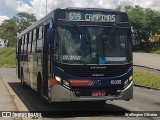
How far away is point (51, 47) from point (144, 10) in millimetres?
65954

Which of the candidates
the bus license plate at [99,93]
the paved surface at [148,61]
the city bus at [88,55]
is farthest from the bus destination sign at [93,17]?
the paved surface at [148,61]

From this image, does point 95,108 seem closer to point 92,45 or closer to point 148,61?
point 92,45

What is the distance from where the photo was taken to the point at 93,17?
12.3 meters

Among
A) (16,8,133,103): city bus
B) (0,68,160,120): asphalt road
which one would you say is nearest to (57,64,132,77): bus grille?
(16,8,133,103): city bus

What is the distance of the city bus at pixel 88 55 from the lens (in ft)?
38.5

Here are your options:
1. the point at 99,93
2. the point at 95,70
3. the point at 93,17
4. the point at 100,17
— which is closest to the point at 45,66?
the point at 95,70

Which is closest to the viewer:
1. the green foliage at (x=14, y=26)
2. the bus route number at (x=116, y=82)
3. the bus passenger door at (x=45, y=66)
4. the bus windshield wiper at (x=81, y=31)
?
the bus windshield wiper at (x=81, y=31)

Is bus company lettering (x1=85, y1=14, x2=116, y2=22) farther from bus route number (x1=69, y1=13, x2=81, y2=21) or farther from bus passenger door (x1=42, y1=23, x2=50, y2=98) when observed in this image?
bus passenger door (x1=42, y1=23, x2=50, y2=98)

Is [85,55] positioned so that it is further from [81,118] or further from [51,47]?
[81,118]

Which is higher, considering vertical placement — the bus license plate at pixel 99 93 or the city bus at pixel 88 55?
the city bus at pixel 88 55

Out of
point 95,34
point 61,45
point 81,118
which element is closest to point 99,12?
point 95,34

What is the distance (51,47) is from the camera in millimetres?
11969

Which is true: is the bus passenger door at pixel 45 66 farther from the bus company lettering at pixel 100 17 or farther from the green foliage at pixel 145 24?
the green foliage at pixel 145 24

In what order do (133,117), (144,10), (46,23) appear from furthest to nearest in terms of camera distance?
(144,10)
(46,23)
(133,117)
